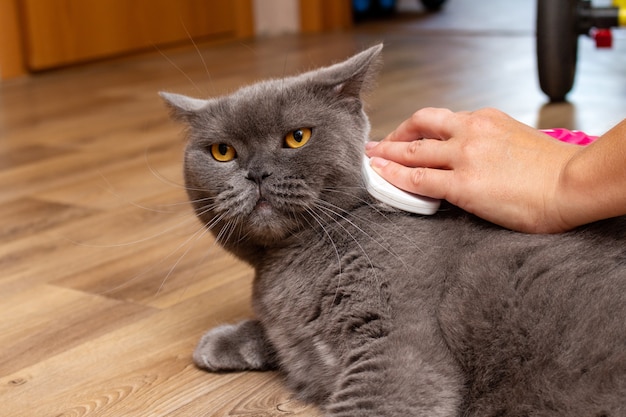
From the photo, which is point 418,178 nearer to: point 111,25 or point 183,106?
point 183,106

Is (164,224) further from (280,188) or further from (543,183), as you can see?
(543,183)

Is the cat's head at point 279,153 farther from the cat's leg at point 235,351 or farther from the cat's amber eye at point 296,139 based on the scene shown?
the cat's leg at point 235,351

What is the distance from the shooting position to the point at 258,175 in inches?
45.3

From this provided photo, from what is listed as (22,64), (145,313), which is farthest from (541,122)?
(22,64)

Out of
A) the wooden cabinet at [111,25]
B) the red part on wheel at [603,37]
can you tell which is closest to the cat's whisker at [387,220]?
the red part on wheel at [603,37]

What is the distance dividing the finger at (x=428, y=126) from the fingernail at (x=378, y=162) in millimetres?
68

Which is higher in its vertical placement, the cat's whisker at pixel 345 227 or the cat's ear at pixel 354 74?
the cat's ear at pixel 354 74

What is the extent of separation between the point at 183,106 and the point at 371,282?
387mm

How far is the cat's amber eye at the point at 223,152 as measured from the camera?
1203 mm

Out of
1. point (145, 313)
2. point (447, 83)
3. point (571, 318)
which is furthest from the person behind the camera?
point (447, 83)

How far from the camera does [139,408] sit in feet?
3.90

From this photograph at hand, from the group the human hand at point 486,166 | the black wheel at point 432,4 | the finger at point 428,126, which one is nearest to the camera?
the human hand at point 486,166

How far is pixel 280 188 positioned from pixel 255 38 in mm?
4095

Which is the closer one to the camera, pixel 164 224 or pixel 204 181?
pixel 204 181
